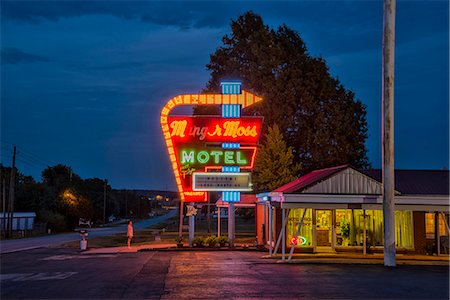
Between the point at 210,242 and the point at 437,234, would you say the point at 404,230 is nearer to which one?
the point at 437,234

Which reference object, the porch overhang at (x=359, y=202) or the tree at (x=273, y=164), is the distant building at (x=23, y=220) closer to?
the tree at (x=273, y=164)

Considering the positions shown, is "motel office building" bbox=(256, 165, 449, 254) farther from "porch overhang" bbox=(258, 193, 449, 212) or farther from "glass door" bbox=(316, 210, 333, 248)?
"porch overhang" bbox=(258, 193, 449, 212)

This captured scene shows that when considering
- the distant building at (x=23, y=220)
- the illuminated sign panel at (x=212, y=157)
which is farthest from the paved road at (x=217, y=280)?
the distant building at (x=23, y=220)

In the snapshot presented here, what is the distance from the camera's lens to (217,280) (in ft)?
54.3

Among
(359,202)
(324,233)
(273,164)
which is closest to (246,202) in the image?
(273,164)

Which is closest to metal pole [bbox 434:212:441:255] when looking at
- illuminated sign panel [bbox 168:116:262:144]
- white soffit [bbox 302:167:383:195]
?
white soffit [bbox 302:167:383:195]

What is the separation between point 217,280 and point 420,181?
1628cm

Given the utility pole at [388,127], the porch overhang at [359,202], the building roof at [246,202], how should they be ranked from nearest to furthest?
1. the utility pole at [388,127]
2. the porch overhang at [359,202]
3. the building roof at [246,202]

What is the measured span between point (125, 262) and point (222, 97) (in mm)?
11881

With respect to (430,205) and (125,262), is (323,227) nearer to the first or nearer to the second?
(430,205)

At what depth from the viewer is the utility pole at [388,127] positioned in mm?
21406

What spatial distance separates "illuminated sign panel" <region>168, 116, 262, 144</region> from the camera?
31328 millimetres

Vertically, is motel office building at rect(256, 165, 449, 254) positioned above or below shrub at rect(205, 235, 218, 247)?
above

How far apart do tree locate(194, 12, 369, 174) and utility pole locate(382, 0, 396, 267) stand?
782 inches
